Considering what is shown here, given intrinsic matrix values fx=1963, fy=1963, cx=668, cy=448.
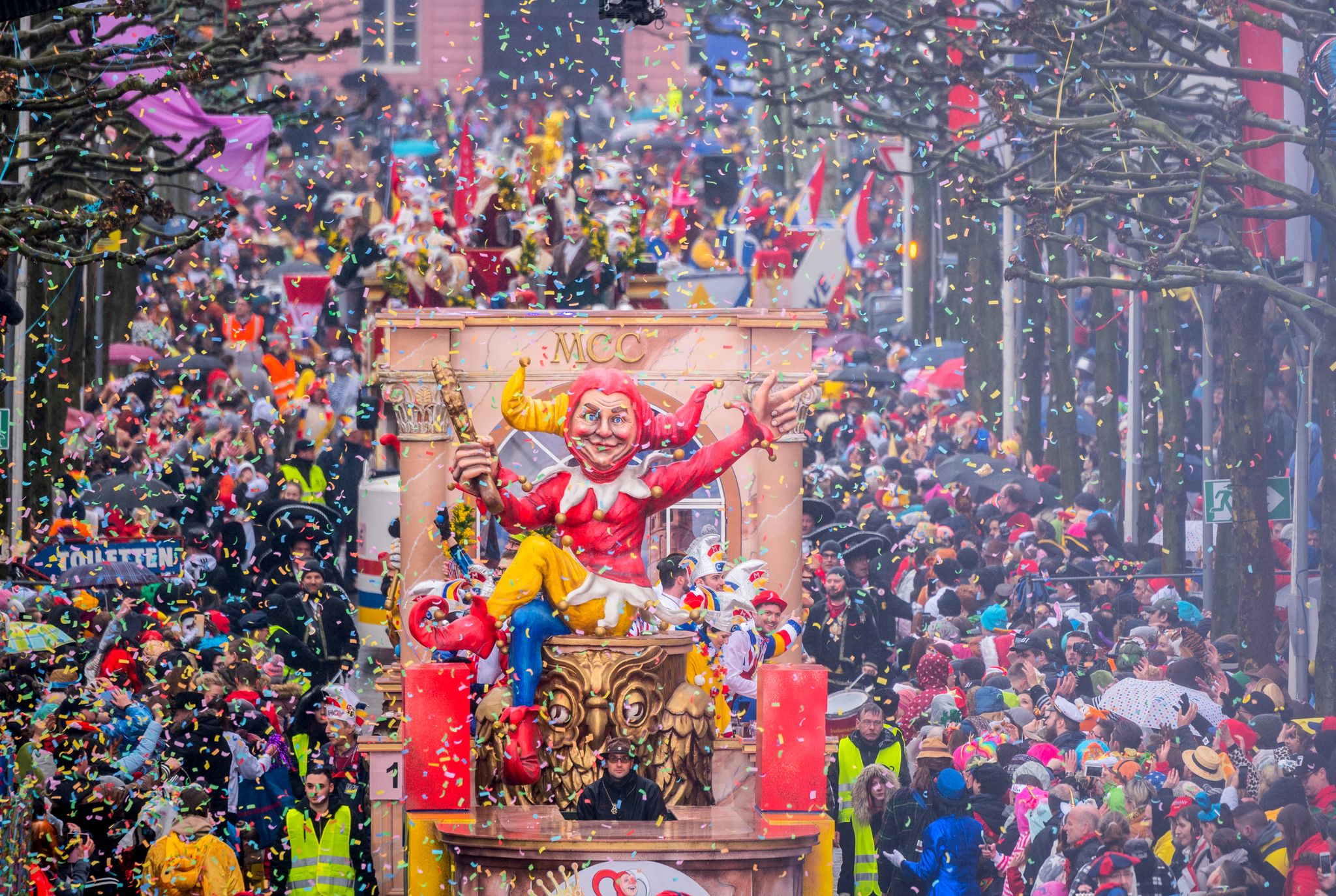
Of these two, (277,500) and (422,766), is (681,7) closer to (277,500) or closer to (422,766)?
(277,500)

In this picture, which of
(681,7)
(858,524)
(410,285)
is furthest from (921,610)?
(681,7)

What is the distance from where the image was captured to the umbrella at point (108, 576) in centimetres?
1387

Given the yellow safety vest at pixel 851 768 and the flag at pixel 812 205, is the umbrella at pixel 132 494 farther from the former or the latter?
the flag at pixel 812 205

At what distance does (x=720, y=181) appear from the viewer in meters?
18.7

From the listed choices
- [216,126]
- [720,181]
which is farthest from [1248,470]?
[216,126]

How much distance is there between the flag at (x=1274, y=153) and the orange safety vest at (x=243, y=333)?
8.45m

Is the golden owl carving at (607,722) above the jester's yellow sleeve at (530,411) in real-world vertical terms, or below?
below

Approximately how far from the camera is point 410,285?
46.0 feet

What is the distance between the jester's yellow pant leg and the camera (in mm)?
10023

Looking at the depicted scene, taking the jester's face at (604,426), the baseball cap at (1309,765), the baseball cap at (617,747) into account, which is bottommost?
the baseball cap at (1309,765)

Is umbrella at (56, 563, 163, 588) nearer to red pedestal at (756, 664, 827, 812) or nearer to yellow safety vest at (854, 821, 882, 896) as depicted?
yellow safety vest at (854, 821, 882, 896)

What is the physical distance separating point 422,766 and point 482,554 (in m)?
4.00

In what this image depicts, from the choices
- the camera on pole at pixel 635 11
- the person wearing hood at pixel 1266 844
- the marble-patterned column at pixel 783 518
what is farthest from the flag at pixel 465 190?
the person wearing hood at pixel 1266 844

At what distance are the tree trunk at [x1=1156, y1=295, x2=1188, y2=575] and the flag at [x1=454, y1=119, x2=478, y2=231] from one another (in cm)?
706
